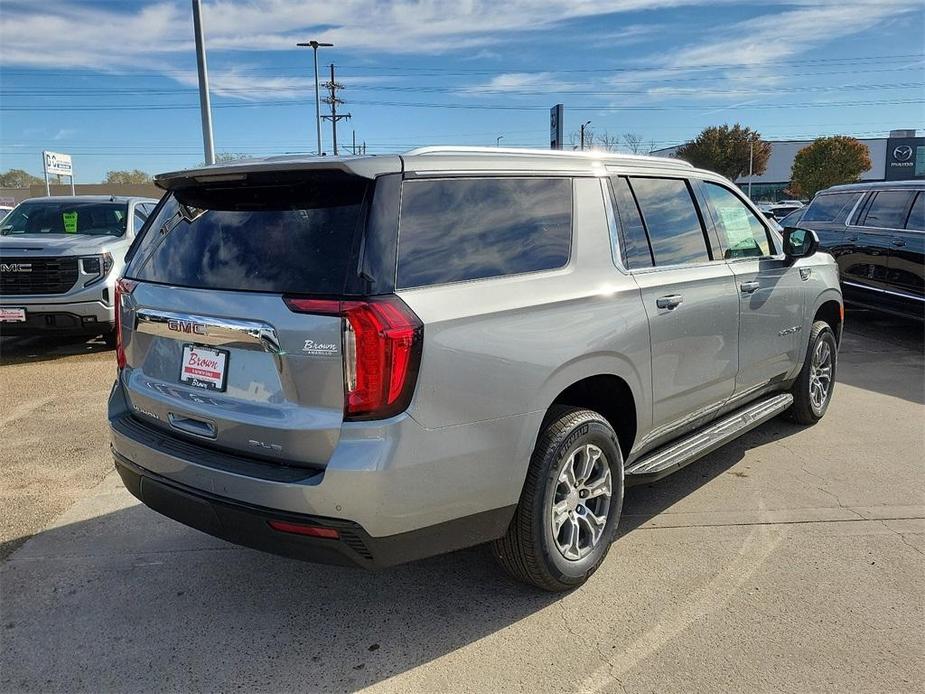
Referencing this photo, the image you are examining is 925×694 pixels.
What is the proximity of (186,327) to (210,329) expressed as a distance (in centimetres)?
16

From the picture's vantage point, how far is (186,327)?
8.80 feet

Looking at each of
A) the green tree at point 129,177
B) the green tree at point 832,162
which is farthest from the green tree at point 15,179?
→ the green tree at point 832,162

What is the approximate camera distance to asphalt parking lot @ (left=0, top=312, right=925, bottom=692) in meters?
2.58

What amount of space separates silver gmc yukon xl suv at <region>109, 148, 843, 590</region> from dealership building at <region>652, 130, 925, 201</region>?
68153 mm

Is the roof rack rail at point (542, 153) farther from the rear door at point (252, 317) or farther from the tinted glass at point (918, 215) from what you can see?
the tinted glass at point (918, 215)

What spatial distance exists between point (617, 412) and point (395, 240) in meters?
1.57

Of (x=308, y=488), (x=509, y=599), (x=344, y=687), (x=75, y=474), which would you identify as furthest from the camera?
(x=75, y=474)

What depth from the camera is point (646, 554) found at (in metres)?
3.46

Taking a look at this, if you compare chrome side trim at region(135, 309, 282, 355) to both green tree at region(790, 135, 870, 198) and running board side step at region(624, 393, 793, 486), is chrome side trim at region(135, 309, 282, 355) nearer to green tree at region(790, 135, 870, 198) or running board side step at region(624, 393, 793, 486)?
running board side step at region(624, 393, 793, 486)

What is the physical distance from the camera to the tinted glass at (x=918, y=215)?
822cm

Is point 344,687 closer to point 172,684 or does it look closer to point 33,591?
point 172,684

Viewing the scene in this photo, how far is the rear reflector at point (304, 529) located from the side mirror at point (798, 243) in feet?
12.0

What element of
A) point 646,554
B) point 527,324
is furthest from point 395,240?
point 646,554

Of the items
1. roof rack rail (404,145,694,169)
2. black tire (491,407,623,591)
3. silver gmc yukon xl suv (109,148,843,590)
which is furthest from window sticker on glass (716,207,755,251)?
black tire (491,407,623,591)
